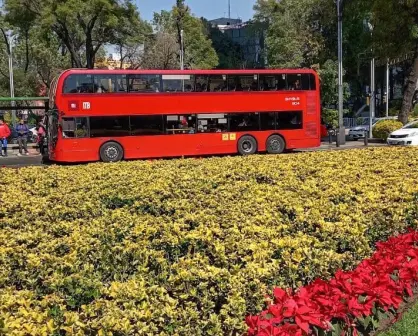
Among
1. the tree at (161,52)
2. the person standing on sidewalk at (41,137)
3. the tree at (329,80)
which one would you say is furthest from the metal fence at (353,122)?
the person standing on sidewalk at (41,137)

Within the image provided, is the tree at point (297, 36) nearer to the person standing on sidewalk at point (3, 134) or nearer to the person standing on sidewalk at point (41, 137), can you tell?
the person standing on sidewalk at point (41, 137)

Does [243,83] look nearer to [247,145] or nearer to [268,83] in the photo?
[268,83]

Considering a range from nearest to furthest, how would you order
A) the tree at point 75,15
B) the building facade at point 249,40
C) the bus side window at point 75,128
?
the bus side window at point 75,128
the tree at point 75,15
the building facade at point 249,40

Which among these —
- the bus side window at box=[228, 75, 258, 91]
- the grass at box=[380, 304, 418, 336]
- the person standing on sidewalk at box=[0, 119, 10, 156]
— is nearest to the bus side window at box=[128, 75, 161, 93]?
the bus side window at box=[228, 75, 258, 91]

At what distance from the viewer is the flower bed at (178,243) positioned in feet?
8.95

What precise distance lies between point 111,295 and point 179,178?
4.74 meters

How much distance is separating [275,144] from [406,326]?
668 inches

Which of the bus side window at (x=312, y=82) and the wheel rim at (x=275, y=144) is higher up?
the bus side window at (x=312, y=82)

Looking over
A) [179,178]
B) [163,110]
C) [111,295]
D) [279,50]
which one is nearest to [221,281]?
[111,295]

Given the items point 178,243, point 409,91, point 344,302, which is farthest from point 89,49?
point 344,302

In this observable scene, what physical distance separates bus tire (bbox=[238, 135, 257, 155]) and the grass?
16014mm

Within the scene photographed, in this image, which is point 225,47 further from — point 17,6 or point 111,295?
point 111,295

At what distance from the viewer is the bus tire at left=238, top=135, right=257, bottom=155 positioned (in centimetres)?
1989

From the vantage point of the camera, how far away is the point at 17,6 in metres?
27.6
